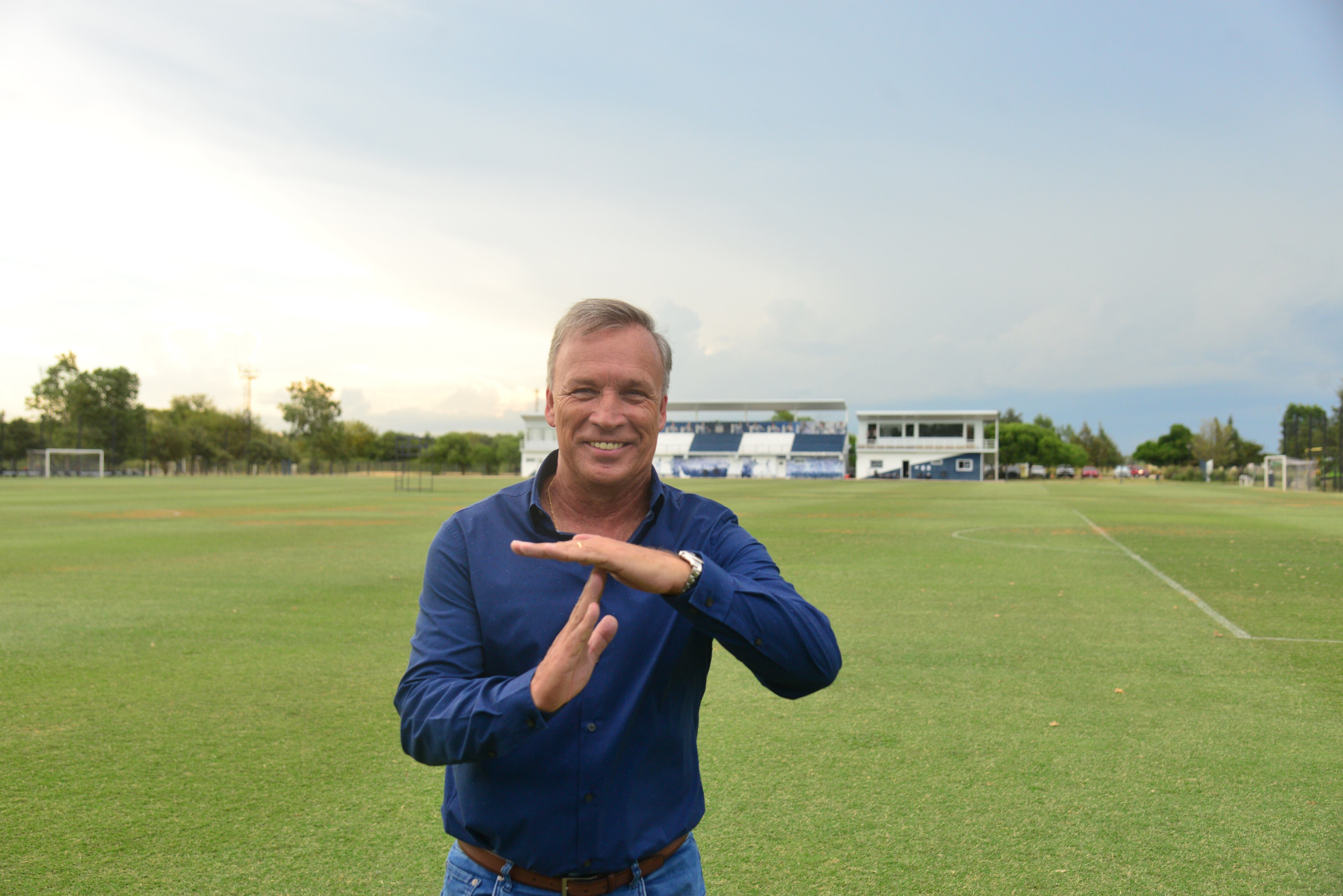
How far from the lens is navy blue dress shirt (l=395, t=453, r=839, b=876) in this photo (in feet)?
5.58

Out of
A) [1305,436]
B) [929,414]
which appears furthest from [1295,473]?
[929,414]

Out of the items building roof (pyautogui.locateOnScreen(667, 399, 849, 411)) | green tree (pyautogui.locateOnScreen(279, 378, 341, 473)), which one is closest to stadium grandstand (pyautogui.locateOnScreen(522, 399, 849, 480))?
building roof (pyautogui.locateOnScreen(667, 399, 849, 411))

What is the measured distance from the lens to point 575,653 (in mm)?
1526

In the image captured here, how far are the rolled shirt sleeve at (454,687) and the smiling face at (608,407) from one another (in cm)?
32

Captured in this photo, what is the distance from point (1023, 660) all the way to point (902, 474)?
82891 millimetres

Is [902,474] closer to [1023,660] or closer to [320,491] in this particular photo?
[320,491]

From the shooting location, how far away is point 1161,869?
3.52m

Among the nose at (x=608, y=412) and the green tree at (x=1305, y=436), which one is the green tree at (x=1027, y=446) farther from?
the nose at (x=608, y=412)

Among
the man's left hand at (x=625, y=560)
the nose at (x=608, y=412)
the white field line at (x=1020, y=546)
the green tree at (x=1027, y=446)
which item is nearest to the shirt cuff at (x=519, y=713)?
the man's left hand at (x=625, y=560)

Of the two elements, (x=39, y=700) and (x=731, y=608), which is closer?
(x=731, y=608)

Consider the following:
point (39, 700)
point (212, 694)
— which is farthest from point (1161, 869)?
point (39, 700)

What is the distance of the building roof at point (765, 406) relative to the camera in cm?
9119

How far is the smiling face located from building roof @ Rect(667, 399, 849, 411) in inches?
3510

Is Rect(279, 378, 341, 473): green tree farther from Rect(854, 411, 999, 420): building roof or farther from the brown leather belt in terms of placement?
the brown leather belt
